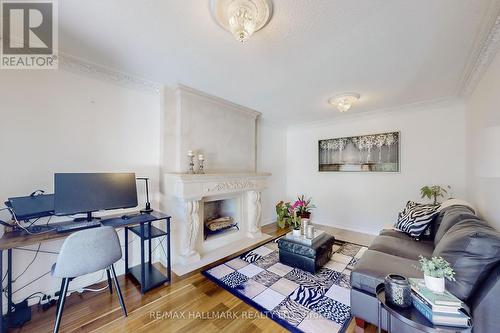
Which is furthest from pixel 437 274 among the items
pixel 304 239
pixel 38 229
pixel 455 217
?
pixel 38 229

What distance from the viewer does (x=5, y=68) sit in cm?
185

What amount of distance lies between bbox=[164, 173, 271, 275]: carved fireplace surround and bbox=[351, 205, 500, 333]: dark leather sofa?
1969 mm

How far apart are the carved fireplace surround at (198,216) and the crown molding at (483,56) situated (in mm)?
3014

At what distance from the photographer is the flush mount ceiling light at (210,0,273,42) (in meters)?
1.38

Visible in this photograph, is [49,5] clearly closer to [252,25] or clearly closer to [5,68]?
[5,68]

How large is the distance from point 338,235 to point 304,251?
172 cm

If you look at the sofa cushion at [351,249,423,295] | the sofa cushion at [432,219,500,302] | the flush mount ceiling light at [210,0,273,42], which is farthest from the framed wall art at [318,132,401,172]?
the flush mount ceiling light at [210,0,273,42]

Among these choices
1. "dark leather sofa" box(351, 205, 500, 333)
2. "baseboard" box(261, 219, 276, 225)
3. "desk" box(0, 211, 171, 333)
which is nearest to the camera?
"dark leather sofa" box(351, 205, 500, 333)

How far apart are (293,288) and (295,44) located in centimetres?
250

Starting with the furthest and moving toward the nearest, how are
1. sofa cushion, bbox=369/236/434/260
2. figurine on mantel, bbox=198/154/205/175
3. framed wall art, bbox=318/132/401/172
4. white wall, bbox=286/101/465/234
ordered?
framed wall art, bbox=318/132/401/172
white wall, bbox=286/101/465/234
figurine on mantel, bbox=198/154/205/175
sofa cushion, bbox=369/236/434/260

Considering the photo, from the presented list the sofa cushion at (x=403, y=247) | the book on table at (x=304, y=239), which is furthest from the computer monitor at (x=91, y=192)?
the sofa cushion at (x=403, y=247)

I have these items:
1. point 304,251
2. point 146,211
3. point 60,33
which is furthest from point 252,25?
point 304,251

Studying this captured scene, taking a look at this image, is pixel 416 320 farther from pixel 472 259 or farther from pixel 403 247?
pixel 403 247

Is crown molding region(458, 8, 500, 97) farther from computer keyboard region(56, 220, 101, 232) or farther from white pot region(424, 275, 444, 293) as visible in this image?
computer keyboard region(56, 220, 101, 232)
